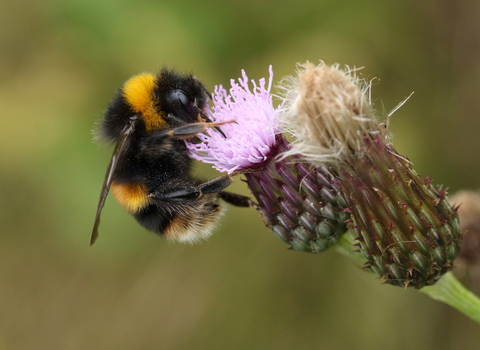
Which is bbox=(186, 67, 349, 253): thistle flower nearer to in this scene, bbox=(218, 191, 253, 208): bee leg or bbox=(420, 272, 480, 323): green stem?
bbox=(218, 191, 253, 208): bee leg

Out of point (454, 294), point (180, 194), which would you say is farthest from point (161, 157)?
point (454, 294)

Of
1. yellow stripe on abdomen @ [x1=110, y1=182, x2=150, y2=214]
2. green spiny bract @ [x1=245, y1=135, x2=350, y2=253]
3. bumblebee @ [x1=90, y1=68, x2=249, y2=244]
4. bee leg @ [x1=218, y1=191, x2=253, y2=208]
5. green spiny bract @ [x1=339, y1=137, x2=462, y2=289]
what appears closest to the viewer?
green spiny bract @ [x1=339, y1=137, x2=462, y2=289]

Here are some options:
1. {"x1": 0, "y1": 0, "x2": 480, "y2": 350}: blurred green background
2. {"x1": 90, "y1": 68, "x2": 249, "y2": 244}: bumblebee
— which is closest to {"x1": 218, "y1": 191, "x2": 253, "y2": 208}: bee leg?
{"x1": 90, "y1": 68, "x2": 249, "y2": 244}: bumblebee

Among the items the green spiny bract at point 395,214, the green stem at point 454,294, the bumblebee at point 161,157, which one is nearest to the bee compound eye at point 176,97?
the bumblebee at point 161,157

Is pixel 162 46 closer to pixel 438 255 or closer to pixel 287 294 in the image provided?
pixel 287 294

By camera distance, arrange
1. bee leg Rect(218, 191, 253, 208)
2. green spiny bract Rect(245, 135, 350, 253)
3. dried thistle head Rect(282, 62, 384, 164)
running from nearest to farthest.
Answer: dried thistle head Rect(282, 62, 384, 164) < green spiny bract Rect(245, 135, 350, 253) < bee leg Rect(218, 191, 253, 208)

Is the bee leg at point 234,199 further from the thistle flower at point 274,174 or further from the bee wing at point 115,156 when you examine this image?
the bee wing at point 115,156

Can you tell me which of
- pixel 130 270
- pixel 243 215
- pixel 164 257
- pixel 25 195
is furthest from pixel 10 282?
pixel 243 215
